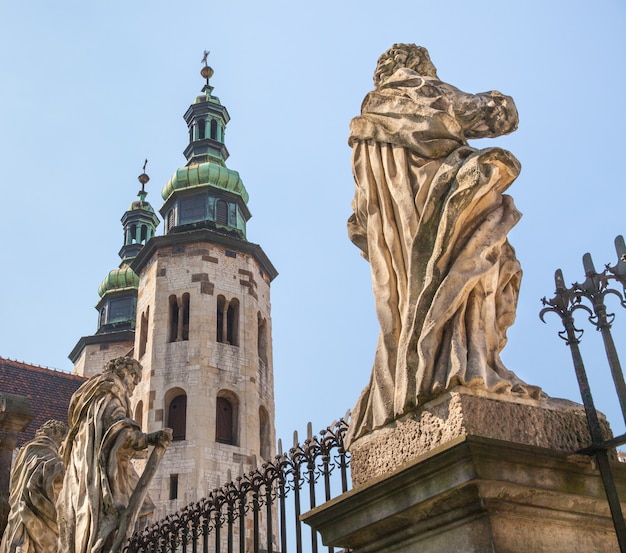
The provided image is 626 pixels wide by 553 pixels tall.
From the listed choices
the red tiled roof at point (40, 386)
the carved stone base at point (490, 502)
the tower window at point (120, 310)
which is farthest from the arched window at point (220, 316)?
the carved stone base at point (490, 502)

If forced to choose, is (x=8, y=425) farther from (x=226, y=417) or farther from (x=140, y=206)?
(x=140, y=206)

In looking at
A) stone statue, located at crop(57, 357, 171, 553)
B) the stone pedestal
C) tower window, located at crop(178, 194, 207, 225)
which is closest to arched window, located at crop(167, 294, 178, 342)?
tower window, located at crop(178, 194, 207, 225)

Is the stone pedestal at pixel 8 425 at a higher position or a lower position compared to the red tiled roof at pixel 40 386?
lower

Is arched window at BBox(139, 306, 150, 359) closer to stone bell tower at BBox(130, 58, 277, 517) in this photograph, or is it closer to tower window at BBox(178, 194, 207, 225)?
stone bell tower at BBox(130, 58, 277, 517)

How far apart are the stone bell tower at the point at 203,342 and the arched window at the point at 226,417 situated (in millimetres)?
40

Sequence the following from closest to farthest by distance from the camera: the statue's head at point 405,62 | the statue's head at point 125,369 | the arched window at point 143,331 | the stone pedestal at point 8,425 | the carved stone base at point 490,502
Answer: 1. the carved stone base at point 490,502
2. the statue's head at point 405,62
3. the statue's head at point 125,369
4. the stone pedestal at point 8,425
5. the arched window at point 143,331

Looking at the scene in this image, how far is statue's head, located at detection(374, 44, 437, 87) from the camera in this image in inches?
190

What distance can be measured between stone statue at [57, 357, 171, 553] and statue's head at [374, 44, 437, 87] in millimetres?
3759

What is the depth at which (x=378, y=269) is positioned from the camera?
434 cm

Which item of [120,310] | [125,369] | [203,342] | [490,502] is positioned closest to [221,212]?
[203,342]

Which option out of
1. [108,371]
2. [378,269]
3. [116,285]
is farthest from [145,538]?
[116,285]

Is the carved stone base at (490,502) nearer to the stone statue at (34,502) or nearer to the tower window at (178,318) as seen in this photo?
the stone statue at (34,502)

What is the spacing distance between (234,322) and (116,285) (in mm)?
15540

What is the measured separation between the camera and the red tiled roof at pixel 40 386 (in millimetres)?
29364
